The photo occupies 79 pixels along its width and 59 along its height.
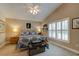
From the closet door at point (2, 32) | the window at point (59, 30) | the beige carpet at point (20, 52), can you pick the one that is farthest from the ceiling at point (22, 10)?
the beige carpet at point (20, 52)

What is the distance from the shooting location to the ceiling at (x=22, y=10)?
7.83 feet

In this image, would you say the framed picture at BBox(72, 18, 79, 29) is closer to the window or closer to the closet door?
the window

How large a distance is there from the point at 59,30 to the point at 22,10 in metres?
1.15

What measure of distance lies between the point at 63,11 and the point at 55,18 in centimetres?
29

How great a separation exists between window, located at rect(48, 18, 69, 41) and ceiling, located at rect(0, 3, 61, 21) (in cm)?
38

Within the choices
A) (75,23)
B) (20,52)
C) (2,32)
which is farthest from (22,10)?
(75,23)

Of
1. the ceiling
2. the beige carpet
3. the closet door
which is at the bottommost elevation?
the beige carpet

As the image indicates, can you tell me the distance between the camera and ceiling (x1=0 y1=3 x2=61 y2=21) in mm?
2386

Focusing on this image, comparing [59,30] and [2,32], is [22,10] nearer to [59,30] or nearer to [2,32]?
[2,32]

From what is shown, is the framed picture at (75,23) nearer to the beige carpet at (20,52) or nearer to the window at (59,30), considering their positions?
the window at (59,30)

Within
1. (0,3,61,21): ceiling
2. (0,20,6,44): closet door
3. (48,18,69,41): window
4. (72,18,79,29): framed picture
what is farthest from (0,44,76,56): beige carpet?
(0,3,61,21): ceiling

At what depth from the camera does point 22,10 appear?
8.13ft

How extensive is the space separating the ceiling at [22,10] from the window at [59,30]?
1.25ft

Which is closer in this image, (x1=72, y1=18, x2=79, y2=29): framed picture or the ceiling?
the ceiling
